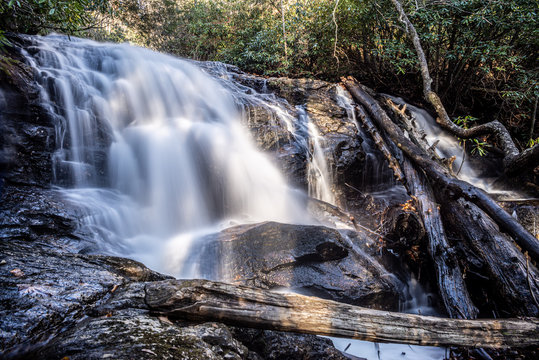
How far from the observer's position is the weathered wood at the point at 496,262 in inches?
111

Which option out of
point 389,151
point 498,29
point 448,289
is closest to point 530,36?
point 498,29

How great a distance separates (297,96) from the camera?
845 centimetres

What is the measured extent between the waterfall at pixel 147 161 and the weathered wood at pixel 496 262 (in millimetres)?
2636

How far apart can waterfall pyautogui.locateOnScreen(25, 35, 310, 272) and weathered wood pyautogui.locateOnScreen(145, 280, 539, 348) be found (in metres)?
2.21

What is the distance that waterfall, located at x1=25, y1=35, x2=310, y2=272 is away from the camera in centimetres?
456

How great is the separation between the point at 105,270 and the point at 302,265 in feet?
8.01

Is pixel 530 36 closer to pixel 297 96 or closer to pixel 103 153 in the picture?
pixel 297 96

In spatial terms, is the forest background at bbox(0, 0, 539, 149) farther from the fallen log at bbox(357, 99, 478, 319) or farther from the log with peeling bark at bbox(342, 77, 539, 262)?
the fallen log at bbox(357, 99, 478, 319)

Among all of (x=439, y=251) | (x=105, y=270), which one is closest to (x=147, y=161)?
(x=105, y=270)

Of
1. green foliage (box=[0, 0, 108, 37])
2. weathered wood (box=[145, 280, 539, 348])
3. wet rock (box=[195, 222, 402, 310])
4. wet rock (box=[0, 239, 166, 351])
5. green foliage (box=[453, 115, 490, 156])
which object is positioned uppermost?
green foliage (box=[0, 0, 108, 37])

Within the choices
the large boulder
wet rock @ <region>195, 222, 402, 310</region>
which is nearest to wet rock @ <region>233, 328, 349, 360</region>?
the large boulder

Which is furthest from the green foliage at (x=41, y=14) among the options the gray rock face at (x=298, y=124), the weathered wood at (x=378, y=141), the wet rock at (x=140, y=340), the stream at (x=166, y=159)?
the weathered wood at (x=378, y=141)

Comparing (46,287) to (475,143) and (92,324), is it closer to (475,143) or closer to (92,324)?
(92,324)

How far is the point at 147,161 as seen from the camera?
227 inches
